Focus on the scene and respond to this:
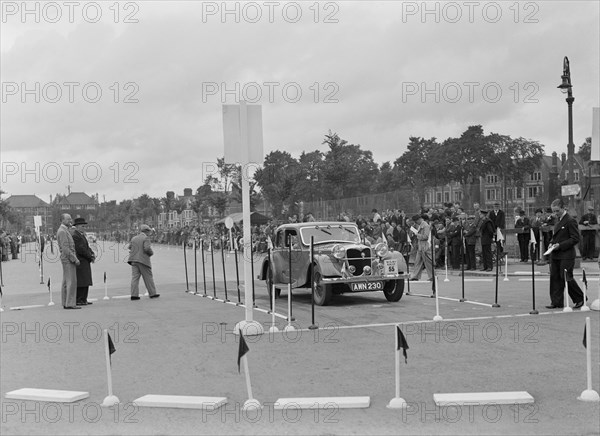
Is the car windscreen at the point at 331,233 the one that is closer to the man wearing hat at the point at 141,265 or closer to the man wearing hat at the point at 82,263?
the man wearing hat at the point at 141,265

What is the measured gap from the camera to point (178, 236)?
76312mm

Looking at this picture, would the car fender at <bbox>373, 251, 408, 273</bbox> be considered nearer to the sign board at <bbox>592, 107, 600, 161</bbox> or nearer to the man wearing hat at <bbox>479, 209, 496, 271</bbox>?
the sign board at <bbox>592, 107, 600, 161</bbox>

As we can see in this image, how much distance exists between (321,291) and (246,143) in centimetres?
504

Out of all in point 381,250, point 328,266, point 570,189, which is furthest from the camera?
point 570,189

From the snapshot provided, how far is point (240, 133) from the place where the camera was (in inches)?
425

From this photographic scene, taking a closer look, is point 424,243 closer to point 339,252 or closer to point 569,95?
point 339,252

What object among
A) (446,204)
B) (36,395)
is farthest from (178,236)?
(36,395)

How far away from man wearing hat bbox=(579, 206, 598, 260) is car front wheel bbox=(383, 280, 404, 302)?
12.3m

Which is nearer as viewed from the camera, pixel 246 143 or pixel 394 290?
pixel 246 143

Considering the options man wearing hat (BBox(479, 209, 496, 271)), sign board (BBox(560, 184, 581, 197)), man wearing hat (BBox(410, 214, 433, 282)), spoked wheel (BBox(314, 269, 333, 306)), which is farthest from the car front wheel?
sign board (BBox(560, 184, 581, 197))

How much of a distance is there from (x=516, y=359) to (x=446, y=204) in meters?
19.2

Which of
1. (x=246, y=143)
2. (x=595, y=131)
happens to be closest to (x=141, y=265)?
(x=246, y=143)

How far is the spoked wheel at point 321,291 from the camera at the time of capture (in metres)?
14.8

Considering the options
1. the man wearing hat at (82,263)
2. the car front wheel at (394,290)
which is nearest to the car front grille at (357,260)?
the car front wheel at (394,290)
